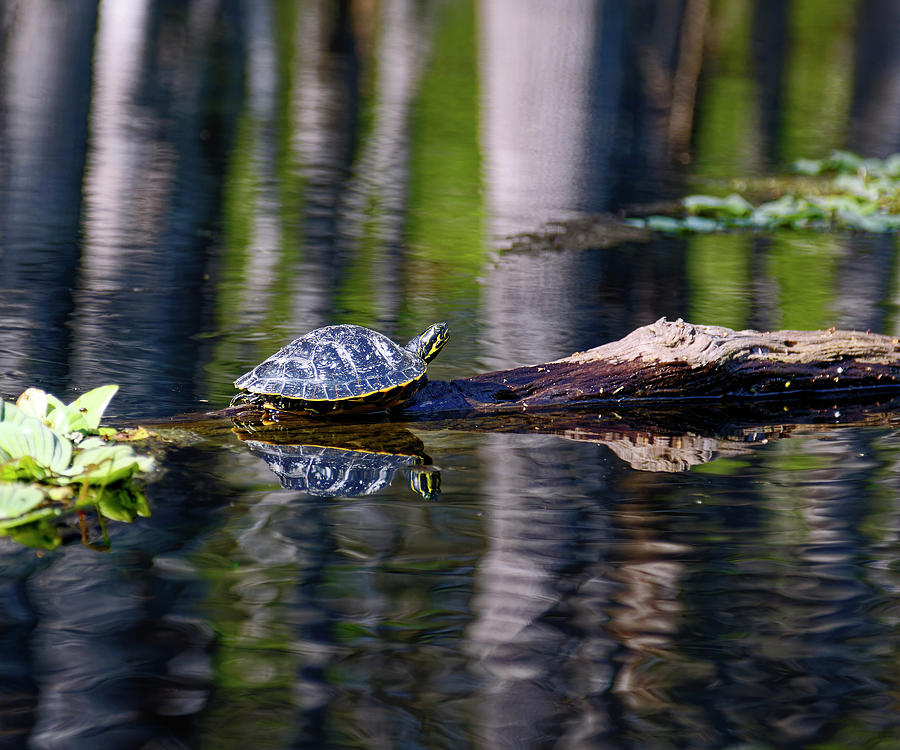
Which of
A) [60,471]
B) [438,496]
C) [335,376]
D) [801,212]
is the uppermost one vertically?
[801,212]

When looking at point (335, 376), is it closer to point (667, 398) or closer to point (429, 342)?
point (429, 342)

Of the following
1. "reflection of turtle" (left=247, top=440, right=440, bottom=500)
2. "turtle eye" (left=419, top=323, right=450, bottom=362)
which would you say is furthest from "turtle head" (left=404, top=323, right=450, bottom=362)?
"reflection of turtle" (left=247, top=440, right=440, bottom=500)

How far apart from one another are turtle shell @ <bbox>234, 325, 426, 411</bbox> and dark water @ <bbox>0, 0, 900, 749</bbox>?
19cm

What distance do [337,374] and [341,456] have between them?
1.24ft

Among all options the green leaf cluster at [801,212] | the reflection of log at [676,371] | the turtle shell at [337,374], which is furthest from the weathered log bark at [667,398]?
the green leaf cluster at [801,212]

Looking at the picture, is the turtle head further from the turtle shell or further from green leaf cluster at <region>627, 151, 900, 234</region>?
green leaf cluster at <region>627, 151, 900, 234</region>

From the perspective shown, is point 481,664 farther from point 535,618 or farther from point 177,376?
point 177,376

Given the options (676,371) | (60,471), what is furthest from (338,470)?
(676,371)

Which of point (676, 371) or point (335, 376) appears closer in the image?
point (335, 376)

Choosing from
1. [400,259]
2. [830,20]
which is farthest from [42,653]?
[830,20]

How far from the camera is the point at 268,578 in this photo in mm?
3412

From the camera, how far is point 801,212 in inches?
392

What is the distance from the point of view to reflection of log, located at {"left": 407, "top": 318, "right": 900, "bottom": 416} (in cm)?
493

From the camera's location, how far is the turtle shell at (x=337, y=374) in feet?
15.2
